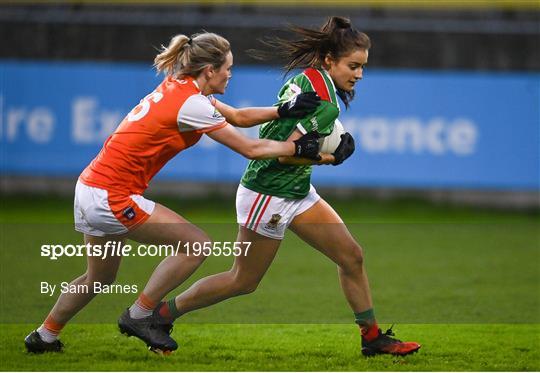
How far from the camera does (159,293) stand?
20.7ft

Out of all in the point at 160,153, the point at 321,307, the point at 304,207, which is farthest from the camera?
the point at 321,307

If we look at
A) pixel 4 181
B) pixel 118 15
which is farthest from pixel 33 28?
pixel 4 181

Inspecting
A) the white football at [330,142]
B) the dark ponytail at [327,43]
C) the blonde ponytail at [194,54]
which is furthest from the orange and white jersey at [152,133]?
the dark ponytail at [327,43]

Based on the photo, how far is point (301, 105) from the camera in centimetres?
614

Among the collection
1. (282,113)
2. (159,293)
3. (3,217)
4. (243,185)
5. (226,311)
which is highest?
(282,113)

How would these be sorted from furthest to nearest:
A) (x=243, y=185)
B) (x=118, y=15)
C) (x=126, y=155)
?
1. (x=118, y=15)
2. (x=243, y=185)
3. (x=126, y=155)

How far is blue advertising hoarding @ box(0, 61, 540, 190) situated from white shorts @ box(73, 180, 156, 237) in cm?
864

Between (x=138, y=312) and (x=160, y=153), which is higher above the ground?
(x=160, y=153)

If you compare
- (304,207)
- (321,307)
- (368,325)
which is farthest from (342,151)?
(321,307)

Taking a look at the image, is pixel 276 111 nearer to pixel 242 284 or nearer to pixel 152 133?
pixel 152 133

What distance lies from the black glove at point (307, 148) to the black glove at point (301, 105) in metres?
0.16

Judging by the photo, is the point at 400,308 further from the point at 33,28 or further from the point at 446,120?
the point at 33,28

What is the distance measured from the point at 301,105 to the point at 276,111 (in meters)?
0.20

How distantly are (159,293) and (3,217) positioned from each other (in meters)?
8.12
